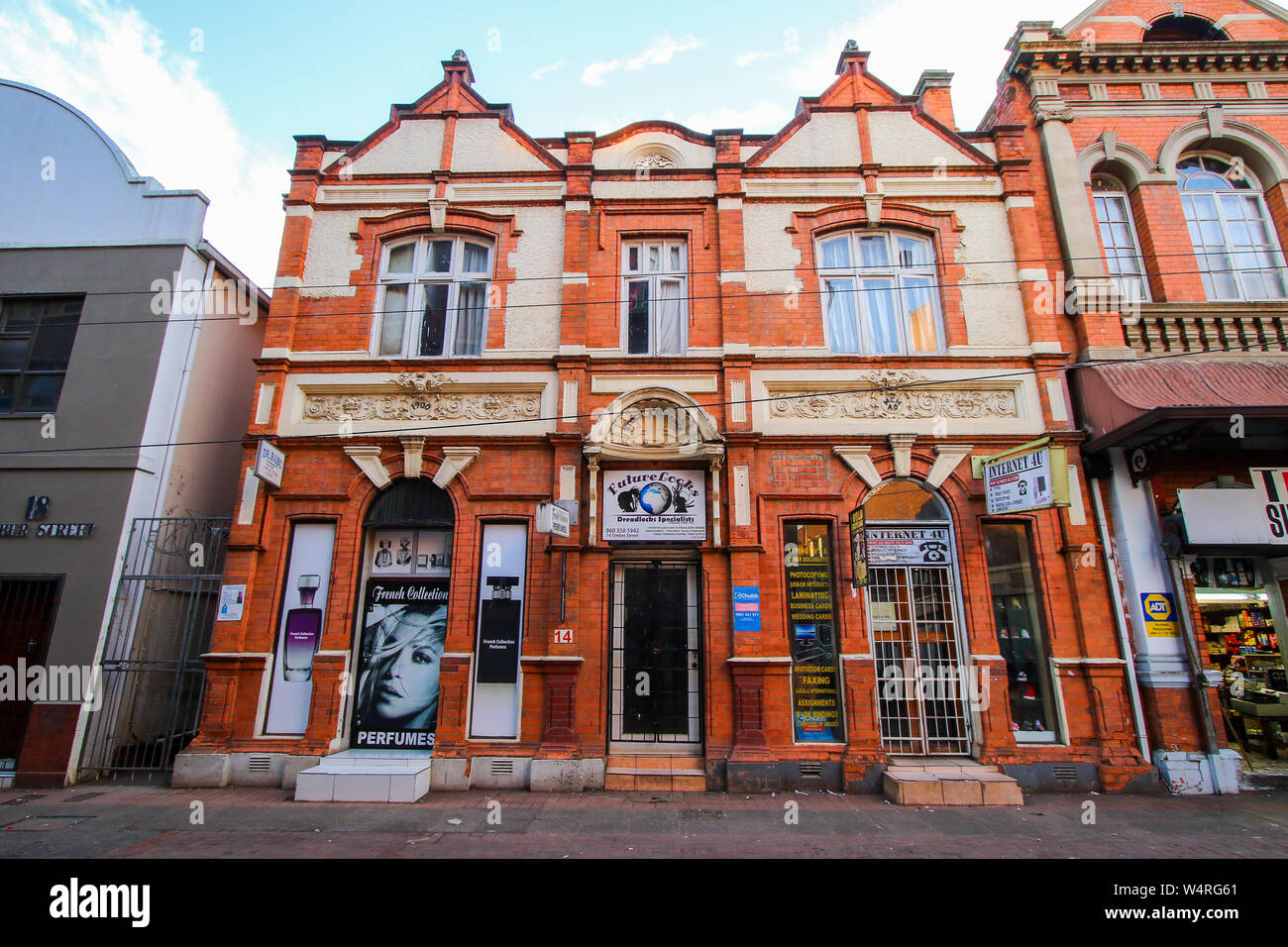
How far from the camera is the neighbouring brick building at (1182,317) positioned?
852 centimetres

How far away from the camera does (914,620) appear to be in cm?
893

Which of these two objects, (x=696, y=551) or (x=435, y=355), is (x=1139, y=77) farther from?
(x=435, y=355)

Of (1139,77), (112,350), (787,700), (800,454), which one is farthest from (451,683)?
(1139,77)

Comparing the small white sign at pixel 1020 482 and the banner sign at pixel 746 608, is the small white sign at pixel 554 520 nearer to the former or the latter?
the banner sign at pixel 746 608

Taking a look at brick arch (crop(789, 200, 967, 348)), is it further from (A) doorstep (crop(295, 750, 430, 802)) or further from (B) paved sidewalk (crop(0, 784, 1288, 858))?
(A) doorstep (crop(295, 750, 430, 802))

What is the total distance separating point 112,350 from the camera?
9.82 m

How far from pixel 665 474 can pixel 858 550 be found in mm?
2926

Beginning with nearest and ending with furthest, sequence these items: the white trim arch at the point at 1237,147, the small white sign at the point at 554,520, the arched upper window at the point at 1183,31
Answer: the small white sign at the point at 554,520 < the white trim arch at the point at 1237,147 < the arched upper window at the point at 1183,31

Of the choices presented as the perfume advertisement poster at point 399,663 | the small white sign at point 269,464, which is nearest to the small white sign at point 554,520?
the perfume advertisement poster at point 399,663

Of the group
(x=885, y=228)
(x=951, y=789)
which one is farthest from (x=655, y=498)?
(x=885, y=228)

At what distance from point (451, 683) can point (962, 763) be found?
23.1ft

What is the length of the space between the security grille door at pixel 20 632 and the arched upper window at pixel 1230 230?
18735mm

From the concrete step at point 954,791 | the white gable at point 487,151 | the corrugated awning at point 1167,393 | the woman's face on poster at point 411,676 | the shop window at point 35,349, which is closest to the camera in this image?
the concrete step at point 954,791

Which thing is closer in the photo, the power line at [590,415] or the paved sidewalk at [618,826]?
the paved sidewalk at [618,826]
